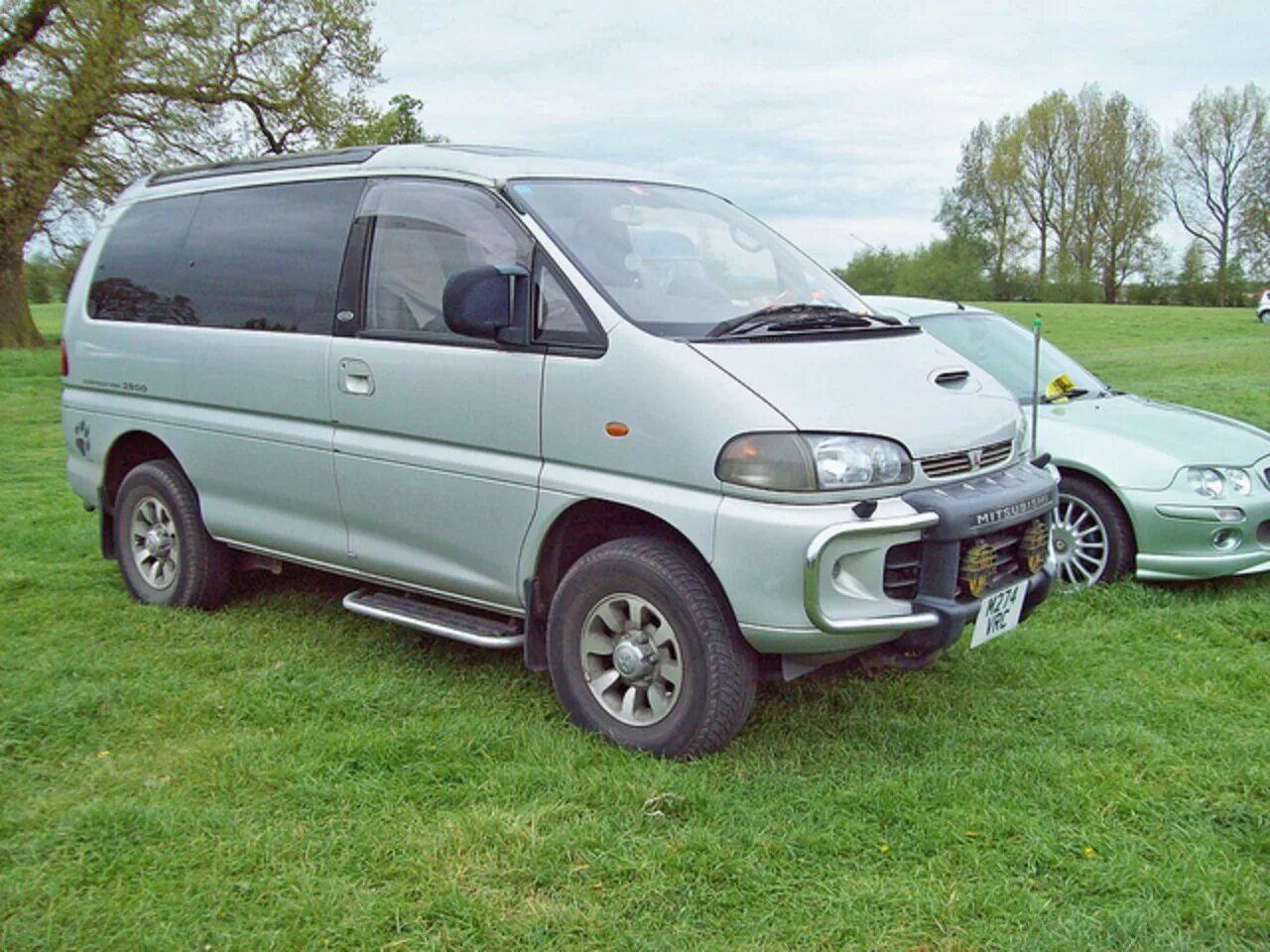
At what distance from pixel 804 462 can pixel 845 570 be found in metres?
0.36

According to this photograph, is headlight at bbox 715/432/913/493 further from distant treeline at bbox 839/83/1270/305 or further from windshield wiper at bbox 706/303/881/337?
distant treeline at bbox 839/83/1270/305

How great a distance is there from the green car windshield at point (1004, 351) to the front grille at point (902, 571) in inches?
128

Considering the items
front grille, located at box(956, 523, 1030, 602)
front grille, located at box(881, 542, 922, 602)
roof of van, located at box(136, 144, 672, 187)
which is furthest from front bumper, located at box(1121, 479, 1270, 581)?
roof of van, located at box(136, 144, 672, 187)

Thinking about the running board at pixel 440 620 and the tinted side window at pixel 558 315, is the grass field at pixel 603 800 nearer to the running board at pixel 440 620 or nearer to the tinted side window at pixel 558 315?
the running board at pixel 440 620

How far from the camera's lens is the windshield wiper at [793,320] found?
4.18 m

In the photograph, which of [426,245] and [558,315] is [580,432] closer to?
[558,315]

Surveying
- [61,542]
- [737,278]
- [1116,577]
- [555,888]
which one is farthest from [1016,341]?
[61,542]

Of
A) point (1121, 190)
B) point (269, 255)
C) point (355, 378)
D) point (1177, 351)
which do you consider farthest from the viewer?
point (1121, 190)

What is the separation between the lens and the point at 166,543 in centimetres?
589

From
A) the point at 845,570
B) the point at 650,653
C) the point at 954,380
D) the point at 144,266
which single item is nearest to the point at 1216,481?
the point at 954,380

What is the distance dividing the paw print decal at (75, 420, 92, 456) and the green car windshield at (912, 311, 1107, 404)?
447 centimetres

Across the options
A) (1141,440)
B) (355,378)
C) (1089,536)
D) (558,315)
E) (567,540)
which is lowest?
(1089,536)

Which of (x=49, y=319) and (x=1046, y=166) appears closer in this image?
(x=49, y=319)

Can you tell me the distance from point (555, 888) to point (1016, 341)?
5.13 meters
